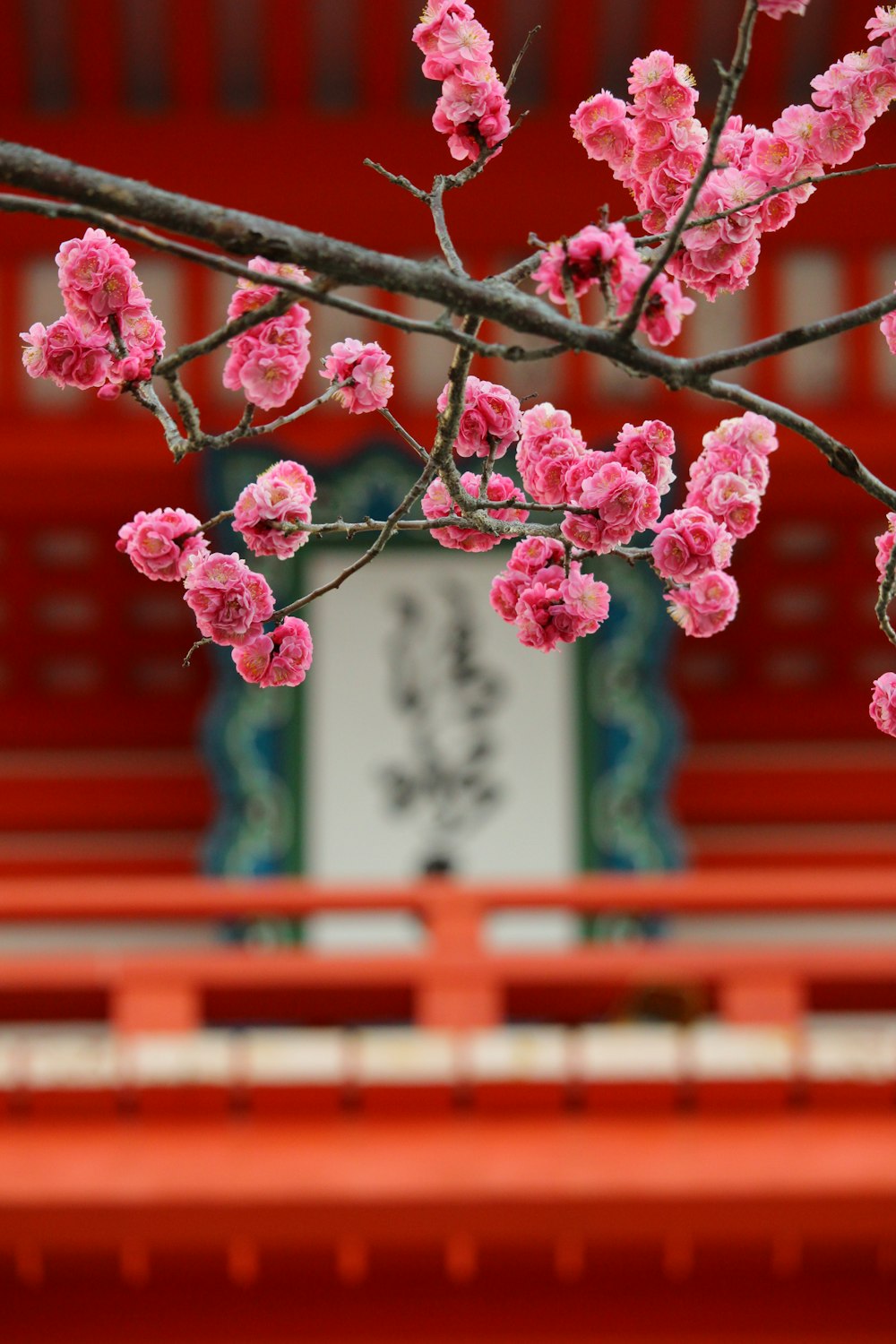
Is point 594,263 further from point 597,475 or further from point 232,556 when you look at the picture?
point 232,556

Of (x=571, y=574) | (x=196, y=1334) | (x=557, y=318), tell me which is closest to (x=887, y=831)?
(x=196, y=1334)

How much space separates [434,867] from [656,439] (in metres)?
4.03

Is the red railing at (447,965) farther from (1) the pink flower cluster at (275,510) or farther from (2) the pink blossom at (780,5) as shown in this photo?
(2) the pink blossom at (780,5)

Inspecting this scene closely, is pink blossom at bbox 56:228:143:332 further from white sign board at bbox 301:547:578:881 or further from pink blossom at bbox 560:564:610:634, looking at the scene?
white sign board at bbox 301:547:578:881

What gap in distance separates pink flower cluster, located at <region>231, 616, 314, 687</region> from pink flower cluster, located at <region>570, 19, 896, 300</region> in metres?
0.64

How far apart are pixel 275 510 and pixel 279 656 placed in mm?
249

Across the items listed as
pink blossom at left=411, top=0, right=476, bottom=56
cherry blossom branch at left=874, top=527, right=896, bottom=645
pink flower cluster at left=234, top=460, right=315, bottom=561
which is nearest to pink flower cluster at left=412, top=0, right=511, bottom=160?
pink blossom at left=411, top=0, right=476, bottom=56

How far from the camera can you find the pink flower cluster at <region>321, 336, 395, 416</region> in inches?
72.0

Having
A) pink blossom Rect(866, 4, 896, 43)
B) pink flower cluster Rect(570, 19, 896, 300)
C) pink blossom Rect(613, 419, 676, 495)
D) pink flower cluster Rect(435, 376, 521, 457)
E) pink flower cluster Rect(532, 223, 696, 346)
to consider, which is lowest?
pink blossom Rect(613, 419, 676, 495)

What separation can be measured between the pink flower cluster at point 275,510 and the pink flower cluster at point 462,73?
396 mm


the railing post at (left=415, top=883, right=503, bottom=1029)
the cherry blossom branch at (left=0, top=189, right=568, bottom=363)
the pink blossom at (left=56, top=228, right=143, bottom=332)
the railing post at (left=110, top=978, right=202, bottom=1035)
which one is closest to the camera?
the cherry blossom branch at (left=0, top=189, right=568, bottom=363)

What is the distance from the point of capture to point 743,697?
6.16 meters

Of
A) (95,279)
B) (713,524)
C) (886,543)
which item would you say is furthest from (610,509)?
(95,279)

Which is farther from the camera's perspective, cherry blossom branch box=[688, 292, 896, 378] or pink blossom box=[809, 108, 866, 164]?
pink blossom box=[809, 108, 866, 164]
